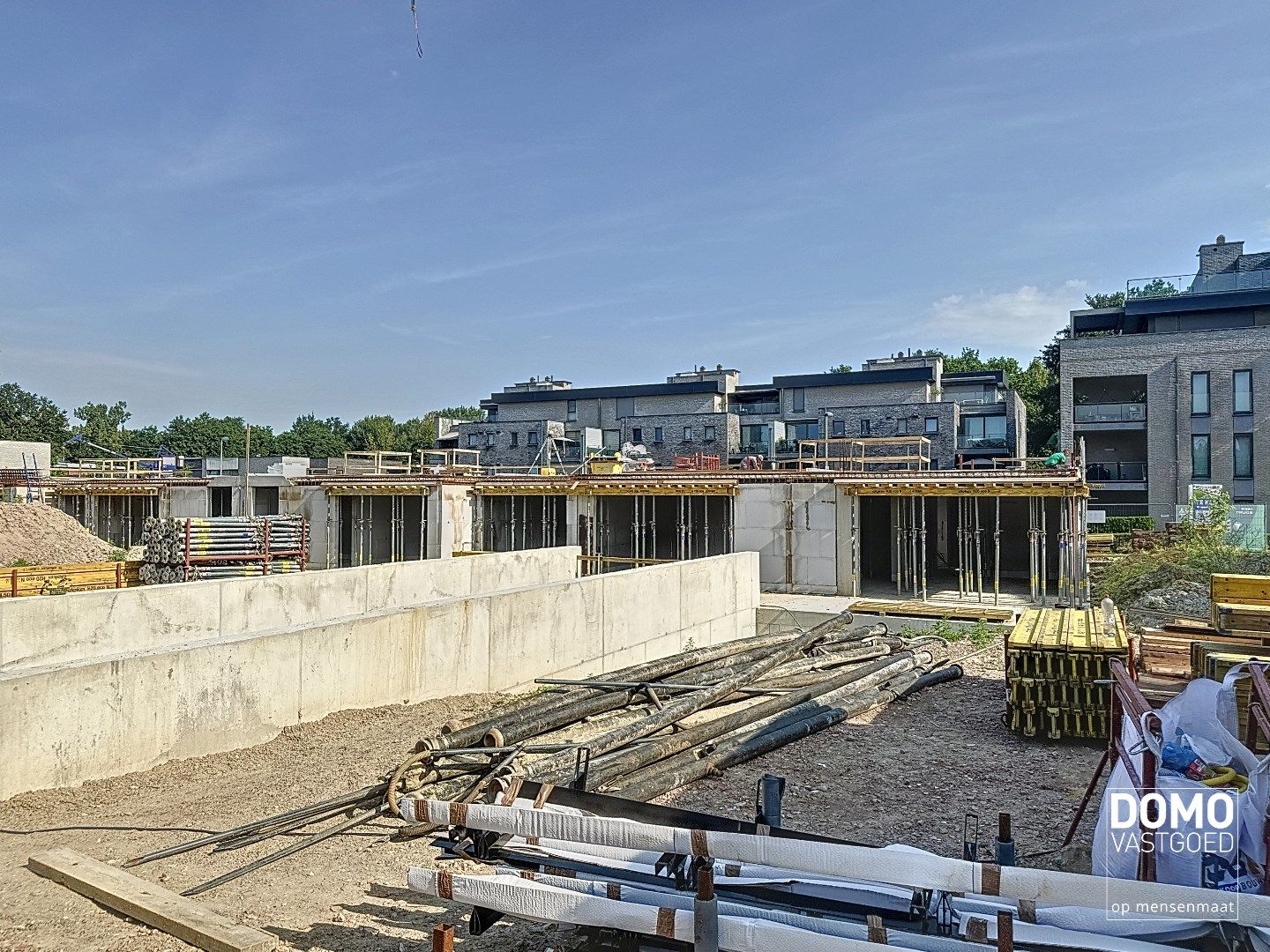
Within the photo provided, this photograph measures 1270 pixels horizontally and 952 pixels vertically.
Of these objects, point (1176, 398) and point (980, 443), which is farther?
point (980, 443)

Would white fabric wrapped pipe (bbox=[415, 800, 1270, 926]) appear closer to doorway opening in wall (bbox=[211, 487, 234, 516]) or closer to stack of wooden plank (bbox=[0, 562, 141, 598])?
stack of wooden plank (bbox=[0, 562, 141, 598])

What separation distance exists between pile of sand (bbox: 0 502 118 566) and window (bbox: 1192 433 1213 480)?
41.7 m

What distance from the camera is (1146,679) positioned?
980cm

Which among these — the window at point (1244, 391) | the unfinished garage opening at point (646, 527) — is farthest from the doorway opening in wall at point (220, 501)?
the window at point (1244, 391)

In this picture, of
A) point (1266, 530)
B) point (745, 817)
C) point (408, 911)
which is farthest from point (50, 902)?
point (1266, 530)

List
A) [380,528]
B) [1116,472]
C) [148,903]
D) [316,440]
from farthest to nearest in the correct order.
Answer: [316,440] < [1116,472] < [380,528] < [148,903]

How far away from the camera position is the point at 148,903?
16.7 feet

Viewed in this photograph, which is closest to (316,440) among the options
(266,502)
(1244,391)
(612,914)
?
(266,502)

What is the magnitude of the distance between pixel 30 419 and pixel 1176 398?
99.3 metres

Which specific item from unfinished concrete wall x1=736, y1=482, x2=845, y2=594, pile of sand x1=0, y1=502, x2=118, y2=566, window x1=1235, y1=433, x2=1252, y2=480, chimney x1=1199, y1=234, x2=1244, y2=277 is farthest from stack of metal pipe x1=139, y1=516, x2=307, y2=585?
chimney x1=1199, y1=234, x2=1244, y2=277

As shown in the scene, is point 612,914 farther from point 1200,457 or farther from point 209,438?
point 209,438

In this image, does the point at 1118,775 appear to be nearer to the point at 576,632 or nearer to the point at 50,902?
the point at 50,902

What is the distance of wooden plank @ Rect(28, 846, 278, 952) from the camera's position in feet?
15.3

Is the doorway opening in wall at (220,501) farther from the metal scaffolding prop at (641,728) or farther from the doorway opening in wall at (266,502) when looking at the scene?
the metal scaffolding prop at (641,728)
